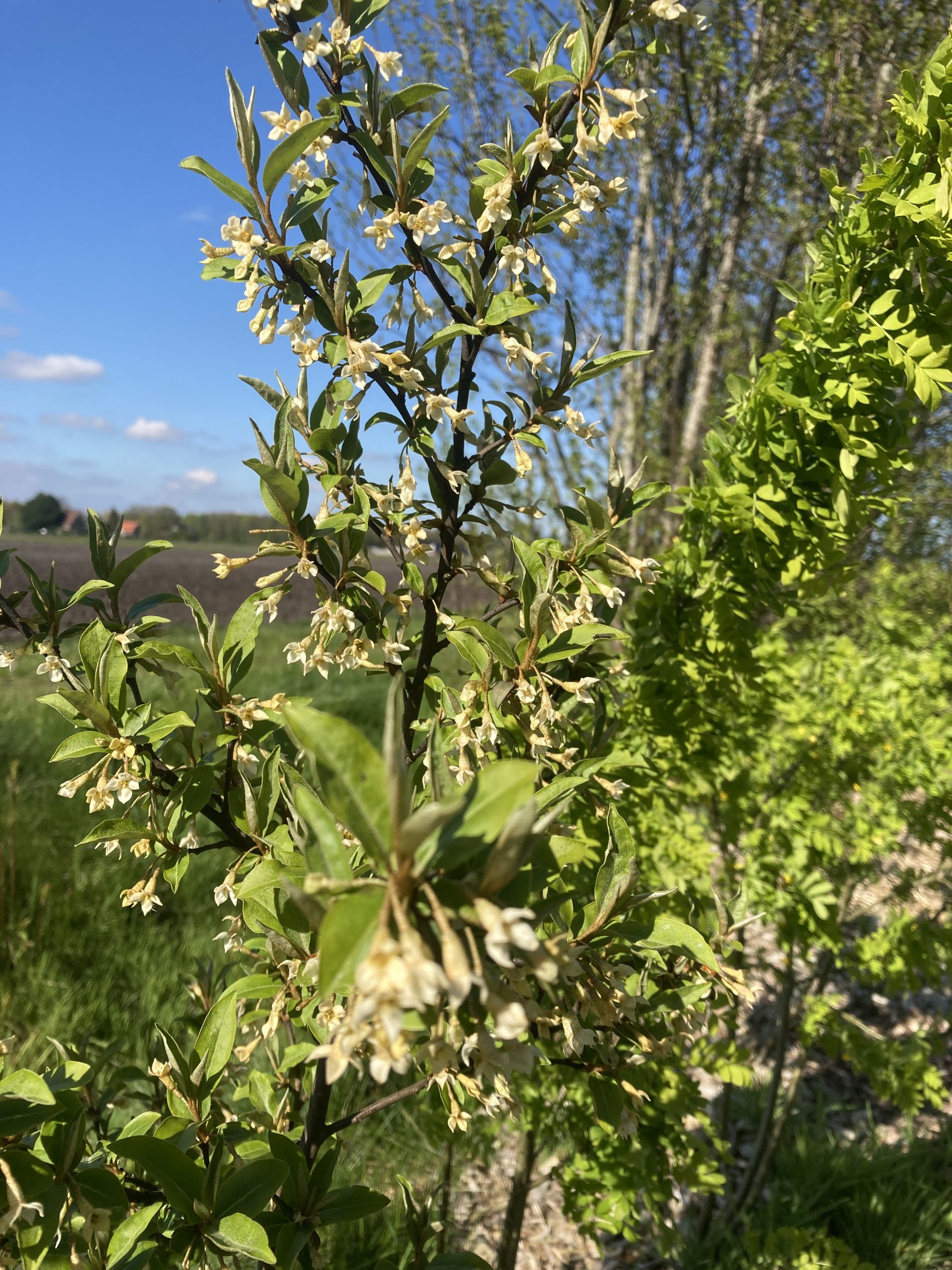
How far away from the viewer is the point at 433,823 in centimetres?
43

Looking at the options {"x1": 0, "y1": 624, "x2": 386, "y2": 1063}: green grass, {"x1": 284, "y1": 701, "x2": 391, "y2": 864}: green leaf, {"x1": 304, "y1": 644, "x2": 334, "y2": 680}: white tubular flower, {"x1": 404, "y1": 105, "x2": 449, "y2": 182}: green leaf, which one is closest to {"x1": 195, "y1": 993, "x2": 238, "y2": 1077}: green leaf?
{"x1": 304, "y1": 644, "x2": 334, "y2": 680}: white tubular flower

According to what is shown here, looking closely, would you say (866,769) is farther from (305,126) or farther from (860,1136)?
(305,126)

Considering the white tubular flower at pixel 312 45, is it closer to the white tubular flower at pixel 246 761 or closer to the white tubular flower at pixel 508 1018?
the white tubular flower at pixel 246 761

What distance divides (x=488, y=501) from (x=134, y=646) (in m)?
0.49

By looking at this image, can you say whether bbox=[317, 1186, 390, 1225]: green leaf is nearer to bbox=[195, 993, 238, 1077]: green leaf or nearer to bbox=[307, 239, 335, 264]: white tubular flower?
bbox=[195, 993, 238, 1077]: green leaf

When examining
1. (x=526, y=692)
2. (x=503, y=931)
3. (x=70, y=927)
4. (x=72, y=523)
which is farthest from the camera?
(x=70, y=927)

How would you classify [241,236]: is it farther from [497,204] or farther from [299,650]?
[299,650]

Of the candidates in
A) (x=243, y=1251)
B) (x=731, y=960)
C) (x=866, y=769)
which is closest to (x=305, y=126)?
(x=243, y=1251)

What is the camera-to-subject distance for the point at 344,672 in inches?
36.0

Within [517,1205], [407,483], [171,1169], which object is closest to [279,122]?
[407,483]

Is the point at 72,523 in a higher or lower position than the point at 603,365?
lower

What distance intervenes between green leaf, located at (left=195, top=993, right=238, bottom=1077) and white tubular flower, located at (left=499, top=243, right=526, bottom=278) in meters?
0.87

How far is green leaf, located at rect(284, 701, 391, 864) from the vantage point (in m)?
0.47

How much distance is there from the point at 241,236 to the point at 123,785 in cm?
60
